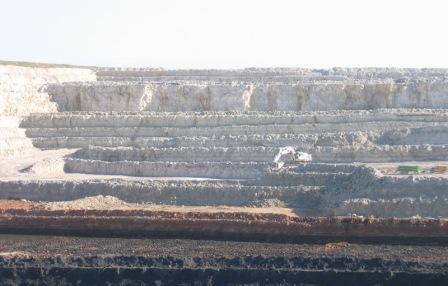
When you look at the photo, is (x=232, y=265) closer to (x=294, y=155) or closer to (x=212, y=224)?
(x=212, y=224)

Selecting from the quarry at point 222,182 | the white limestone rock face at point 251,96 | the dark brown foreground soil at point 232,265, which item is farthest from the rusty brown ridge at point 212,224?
the white limestone rock face at point 251,96

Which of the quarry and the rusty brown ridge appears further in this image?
the rusty brown ridge

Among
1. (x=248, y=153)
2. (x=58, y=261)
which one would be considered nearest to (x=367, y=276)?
(x=58, y=261)

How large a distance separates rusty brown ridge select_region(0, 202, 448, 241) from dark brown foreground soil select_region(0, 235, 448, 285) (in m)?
1.12

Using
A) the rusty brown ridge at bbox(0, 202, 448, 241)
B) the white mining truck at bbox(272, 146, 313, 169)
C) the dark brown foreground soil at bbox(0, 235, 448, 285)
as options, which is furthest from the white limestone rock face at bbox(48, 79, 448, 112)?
the dark brown foreground soil at bbox(0, 235, 448, 285)

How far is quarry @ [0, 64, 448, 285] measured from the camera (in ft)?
65.3

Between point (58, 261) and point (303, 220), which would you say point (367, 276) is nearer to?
point (303, 220)

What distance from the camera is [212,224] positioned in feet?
80.2

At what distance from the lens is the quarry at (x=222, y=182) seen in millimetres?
19906

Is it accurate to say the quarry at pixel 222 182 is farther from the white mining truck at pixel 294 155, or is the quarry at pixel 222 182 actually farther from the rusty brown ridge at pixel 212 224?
the white mining truck at pixel 294 155

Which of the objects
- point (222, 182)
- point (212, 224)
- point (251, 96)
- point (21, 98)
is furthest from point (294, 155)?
point (21, 98)

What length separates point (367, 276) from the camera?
729 inches

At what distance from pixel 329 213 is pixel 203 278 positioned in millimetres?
8542

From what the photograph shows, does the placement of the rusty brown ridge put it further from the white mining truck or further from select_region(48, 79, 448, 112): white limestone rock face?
select_region(48, 79, 448, 112): white limestone rock face
